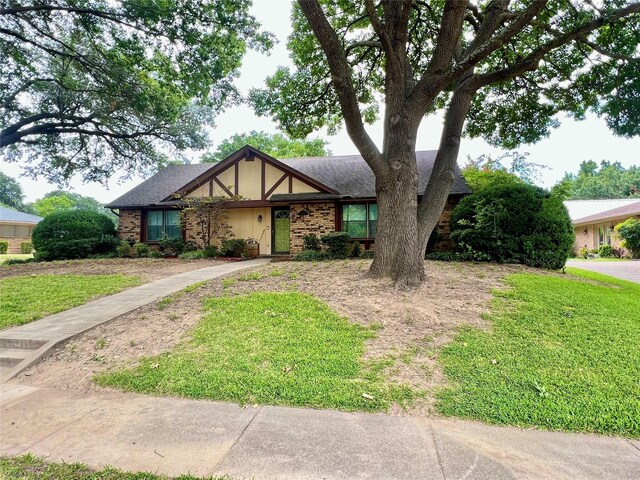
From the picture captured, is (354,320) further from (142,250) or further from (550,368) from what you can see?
(142,250)

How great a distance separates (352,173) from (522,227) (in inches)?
316

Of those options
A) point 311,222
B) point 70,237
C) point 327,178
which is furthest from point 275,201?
point 70,237

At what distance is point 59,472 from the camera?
213 cm

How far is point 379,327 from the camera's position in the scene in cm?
450

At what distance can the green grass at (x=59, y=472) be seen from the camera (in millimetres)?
2064

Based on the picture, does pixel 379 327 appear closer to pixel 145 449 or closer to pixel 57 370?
pixel 145 449

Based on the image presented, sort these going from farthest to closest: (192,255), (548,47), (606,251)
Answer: (606,251) → (192,255) → (548,47)

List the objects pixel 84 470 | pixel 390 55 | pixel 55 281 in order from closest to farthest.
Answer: pixel 84 470 < pixel 390 55 < pixel 55 281

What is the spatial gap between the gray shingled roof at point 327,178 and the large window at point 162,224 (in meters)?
0.68

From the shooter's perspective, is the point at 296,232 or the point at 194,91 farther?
the point at 296,232

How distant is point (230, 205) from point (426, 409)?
1302 centimetres

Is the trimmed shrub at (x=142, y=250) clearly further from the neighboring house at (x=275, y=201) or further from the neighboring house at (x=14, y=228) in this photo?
the neighboring house at (x=14, y=228)

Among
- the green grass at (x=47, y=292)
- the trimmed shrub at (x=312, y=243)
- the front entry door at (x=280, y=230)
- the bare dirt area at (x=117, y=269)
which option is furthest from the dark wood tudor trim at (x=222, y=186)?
the green grass at (x=47, y=292)

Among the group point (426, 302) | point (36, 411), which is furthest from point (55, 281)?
point (426, 302)
